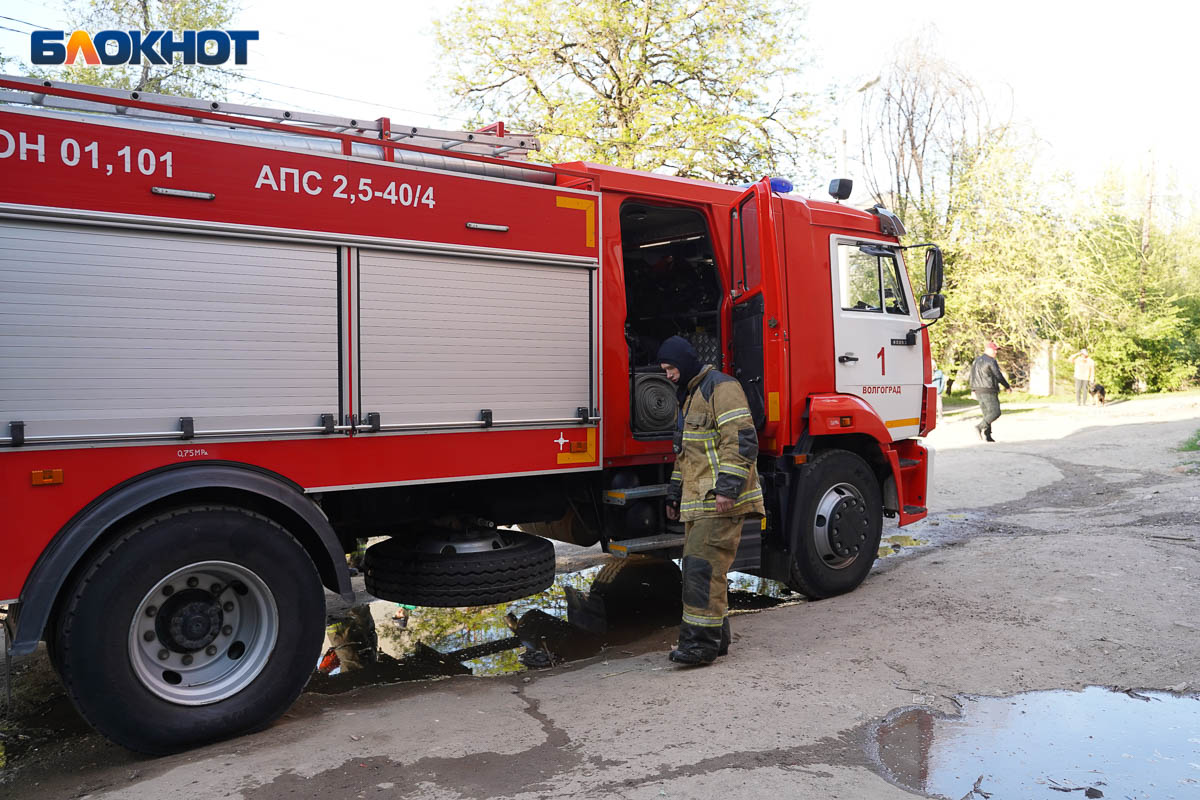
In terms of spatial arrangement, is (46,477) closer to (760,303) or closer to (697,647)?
(697,647)

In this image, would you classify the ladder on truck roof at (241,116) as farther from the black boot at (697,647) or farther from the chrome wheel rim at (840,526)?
the chrome wheel rim at (840,526)

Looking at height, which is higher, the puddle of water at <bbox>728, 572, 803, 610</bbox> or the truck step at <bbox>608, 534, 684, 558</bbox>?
the truck step at <bbox>608, 534, 684, 558</bbox>

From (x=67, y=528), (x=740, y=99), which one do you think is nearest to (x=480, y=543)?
(x=67, y=528)

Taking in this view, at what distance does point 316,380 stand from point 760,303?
3066mm

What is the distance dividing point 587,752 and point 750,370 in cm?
320

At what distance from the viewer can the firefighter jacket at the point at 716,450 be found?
5.08 meters

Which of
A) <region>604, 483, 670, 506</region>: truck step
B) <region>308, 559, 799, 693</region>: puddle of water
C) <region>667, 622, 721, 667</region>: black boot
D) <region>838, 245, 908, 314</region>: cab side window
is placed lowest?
<region>308, 559, 799, 693</region>: puddle of water

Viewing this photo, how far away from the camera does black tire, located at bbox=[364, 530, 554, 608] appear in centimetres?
516

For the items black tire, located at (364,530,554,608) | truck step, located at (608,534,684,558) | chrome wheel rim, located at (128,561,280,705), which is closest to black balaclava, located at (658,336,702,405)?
truck step, located at (608,534,684,558)

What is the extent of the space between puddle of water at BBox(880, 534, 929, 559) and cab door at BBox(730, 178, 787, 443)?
8.83 ft

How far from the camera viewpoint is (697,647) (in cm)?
504

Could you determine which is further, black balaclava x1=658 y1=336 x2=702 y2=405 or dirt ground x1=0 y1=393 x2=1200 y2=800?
black balaclava x1=658 y1=336 x2=702 y2=405

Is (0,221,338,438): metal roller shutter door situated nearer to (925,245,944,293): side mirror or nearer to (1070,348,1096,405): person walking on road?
(925,245,944,293): side mirror

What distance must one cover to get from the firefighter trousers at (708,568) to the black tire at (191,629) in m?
1.99
